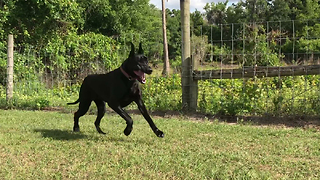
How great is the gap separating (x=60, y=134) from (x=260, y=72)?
436 cm

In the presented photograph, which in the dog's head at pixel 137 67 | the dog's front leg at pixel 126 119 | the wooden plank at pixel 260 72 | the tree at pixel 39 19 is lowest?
the dog's front leg at pixel 126 119

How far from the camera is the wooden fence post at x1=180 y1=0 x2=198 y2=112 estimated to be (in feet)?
28.6

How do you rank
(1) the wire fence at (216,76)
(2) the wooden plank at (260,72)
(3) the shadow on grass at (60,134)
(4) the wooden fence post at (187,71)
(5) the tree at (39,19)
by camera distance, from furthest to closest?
1. (5) the tree at (39,19)
2. (4) the wooden fence post at (187,71)
3. (1) the wire fence at (216,76)
4. (2) the wooden plank at (260,72)
5. (3) the shadow on grass at (60,134)

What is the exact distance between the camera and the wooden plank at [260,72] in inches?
281

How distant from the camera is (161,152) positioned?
4.68 m

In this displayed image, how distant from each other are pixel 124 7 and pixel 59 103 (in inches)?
705

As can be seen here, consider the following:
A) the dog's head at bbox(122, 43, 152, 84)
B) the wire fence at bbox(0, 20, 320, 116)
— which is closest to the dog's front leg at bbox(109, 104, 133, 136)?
the dog's head at bbox(122, 43, 152, 84)

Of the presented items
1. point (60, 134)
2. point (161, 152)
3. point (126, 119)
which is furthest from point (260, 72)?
point (60, 134)

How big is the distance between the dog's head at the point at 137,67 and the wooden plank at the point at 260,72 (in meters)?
3.25

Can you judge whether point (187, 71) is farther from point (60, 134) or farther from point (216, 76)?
point (60, 134)

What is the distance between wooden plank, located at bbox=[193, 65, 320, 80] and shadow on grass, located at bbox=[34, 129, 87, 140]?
356 cm

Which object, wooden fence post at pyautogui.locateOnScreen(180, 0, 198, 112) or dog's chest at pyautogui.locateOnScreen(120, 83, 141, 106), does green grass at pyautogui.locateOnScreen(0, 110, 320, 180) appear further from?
wooden fence post at pyautogui.locateOnScreen(180, 0, 198, 112)

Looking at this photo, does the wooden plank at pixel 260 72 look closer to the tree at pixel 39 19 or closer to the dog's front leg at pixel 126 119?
the dog's front leg at pixel 126 119

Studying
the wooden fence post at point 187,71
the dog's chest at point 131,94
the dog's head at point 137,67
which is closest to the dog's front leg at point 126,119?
the dog's chest at point 131,94
